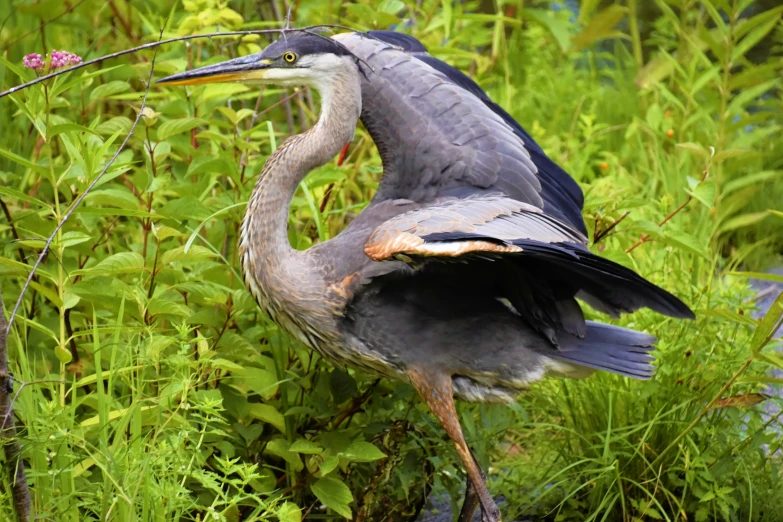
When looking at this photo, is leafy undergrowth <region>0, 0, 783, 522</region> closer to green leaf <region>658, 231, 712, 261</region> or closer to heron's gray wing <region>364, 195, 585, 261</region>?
green leaf <region>658, 231, 712, 261</region>

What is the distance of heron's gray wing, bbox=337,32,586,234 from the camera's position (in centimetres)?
307

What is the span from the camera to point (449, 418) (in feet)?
8.88

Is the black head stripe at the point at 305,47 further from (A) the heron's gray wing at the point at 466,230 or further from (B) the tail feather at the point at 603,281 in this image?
(B) the tail feather at the point at 603,281

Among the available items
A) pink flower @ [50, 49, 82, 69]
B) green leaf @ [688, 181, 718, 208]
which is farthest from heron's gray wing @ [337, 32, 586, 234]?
pink flower @ [50, 49, 82, 69]

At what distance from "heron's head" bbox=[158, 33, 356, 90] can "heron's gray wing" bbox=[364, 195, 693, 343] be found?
0.53m

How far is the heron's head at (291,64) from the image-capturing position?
2.92m

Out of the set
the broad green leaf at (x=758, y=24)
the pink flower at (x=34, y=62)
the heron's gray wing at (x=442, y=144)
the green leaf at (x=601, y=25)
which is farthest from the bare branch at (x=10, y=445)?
the green leaf at (x=601, y=25)

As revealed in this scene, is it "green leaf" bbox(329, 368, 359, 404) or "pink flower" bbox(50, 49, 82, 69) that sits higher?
"pink flower" bbox(50, 49, 82, 69)

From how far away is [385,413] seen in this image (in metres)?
3.01


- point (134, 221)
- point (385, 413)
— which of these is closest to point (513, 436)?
point (385, 413)

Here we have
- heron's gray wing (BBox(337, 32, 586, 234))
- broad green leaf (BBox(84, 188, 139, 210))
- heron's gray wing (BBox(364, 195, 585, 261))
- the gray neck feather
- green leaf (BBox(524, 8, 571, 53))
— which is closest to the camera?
heron's gray wing (BBox(364, 195, 585, 261))

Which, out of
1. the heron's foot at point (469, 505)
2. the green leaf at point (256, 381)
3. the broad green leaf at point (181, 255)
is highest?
the broad green leaf at point (181, 255)

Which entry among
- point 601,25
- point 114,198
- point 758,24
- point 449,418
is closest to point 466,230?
point 449,418

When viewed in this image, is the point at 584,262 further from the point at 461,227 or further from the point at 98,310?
the point at 98,310
